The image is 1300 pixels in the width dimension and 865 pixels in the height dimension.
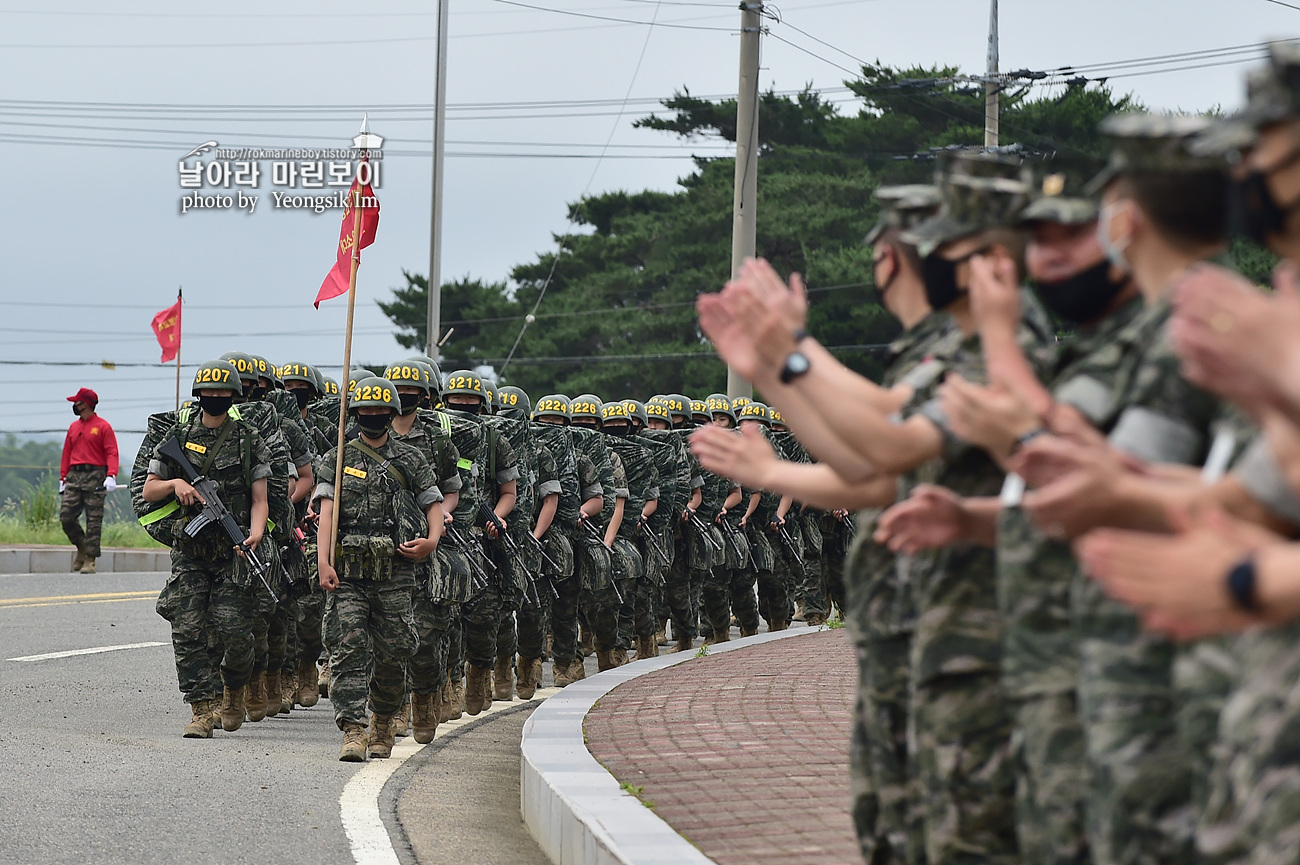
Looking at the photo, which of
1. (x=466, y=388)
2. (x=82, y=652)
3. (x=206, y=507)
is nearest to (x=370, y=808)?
(x=206, y=507)

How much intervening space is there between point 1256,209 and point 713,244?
4742cm

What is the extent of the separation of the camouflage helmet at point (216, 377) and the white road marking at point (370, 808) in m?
2.44

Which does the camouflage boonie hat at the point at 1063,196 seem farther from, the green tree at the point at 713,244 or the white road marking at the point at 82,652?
the green tree at the point at 713,244

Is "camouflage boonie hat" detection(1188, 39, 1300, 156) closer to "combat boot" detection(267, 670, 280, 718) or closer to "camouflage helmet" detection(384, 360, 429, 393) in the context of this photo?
"camouflage helmet" detection(384, 360, 429, 393)

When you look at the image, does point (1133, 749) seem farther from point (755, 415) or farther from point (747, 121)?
point (747, 121)

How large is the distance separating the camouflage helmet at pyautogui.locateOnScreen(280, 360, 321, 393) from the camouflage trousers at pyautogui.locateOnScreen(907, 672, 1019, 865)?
1088 centimetres

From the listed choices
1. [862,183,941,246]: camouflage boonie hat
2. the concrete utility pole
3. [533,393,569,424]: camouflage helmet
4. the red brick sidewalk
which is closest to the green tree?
the concrete utility pole

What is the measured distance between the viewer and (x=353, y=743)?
1023 cm

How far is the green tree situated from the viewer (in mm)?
45594

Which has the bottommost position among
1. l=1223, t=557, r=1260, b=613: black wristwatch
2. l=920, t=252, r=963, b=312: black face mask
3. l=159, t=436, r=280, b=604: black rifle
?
l=159, t=436, r=280, b=604: black rifle

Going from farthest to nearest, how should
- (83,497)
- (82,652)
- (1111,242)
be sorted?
(83,497) < (82,652) < (1111,242)

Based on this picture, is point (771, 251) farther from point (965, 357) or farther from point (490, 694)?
point (965, 357)

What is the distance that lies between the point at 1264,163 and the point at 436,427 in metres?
8.76

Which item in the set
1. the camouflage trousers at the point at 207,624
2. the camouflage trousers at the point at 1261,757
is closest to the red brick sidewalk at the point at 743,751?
the camouflage trousers at the point at 207,624
